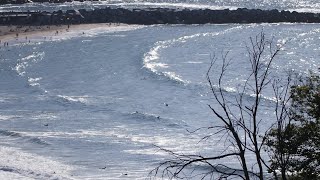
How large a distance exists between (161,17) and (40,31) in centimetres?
1517

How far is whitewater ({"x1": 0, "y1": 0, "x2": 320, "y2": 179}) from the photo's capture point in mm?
22328

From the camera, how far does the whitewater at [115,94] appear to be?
22.3m

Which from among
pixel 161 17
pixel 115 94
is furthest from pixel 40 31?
pixel 115 94

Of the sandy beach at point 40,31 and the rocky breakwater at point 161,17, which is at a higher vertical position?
the rocky breakwater at point 161,17

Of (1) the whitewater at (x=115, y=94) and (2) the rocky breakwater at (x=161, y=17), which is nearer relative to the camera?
(1) the whitewater at (x=115, y=94)

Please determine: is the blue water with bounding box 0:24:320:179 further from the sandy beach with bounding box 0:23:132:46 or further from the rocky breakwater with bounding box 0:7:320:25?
the rocky breakwater with bounding box 0:7:320:25

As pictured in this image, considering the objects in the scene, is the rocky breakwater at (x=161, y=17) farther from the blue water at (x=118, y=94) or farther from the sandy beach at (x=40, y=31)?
the blue water at (x=118, y=94)

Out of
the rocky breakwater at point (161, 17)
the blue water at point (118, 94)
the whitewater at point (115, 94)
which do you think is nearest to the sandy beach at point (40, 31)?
the whitewater at point (115, 94)

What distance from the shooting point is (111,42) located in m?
53.9

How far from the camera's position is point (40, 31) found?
60.3m

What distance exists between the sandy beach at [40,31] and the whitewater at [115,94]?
0.67 meters

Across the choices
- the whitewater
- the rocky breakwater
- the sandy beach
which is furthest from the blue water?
the rocky breakwater

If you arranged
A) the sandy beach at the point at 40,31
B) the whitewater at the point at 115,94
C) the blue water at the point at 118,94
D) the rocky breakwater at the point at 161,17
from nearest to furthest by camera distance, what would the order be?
1. the whitewater at the point at 115,94
2. the blue water at the point at 118,94
3. the sandy beach at the point at 40,31
4. the rocky breakwater at the point at 161,17

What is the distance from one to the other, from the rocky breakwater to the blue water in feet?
25.0
